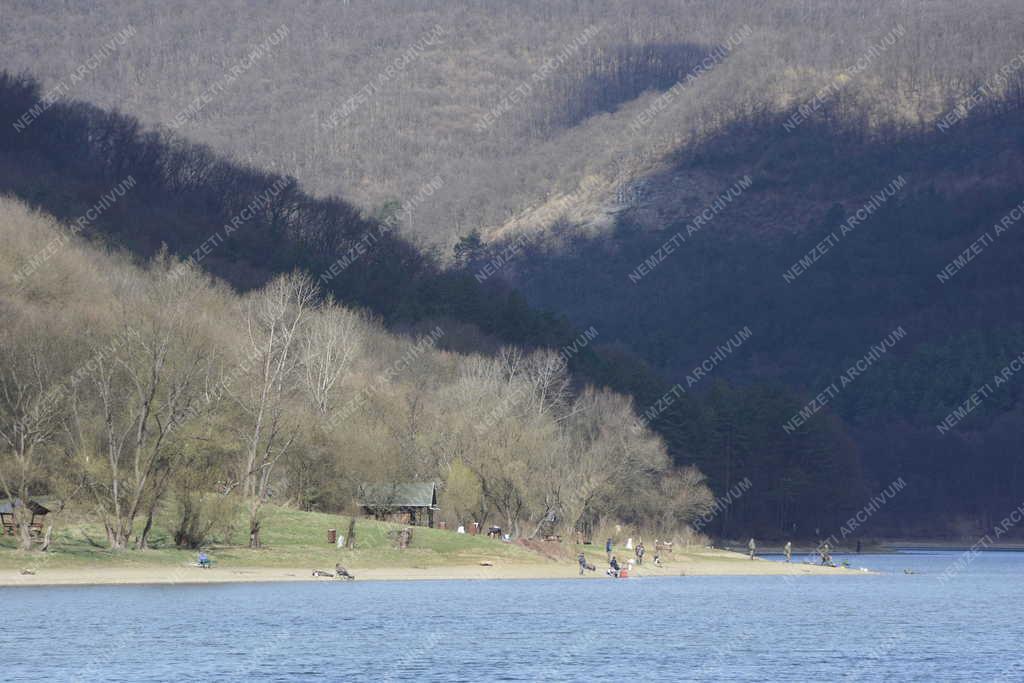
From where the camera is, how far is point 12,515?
234 ft

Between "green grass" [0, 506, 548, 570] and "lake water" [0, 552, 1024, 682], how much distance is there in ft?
12.6

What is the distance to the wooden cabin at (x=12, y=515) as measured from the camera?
70.2 m

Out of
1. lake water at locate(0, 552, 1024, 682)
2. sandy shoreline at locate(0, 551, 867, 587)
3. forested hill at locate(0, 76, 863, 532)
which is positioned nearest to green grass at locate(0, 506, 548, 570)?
sandy shoreline at locate(0, 551, 867, 587)

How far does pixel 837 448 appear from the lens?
171125 mm

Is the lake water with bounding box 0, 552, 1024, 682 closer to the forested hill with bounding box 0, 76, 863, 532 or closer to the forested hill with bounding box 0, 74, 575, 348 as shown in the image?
the forested hill with bounding box 0, 76, 863, 532

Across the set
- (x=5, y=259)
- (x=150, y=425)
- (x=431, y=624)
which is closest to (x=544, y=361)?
(x=5, y=259)

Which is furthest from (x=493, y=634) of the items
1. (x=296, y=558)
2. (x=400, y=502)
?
(x=400, y=502)

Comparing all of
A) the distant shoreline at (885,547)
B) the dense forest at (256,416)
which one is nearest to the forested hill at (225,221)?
the dense forest at (256,416)

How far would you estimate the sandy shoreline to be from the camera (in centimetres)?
6538

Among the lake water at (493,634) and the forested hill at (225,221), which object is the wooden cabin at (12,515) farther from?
the forested hill at (225,221)

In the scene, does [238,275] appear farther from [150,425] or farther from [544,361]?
[150,425]

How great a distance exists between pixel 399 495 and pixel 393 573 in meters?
18.2

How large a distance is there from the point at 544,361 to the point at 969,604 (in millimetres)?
65833

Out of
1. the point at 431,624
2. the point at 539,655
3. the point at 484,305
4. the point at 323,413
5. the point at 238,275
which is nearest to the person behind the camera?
the point at 539,655
